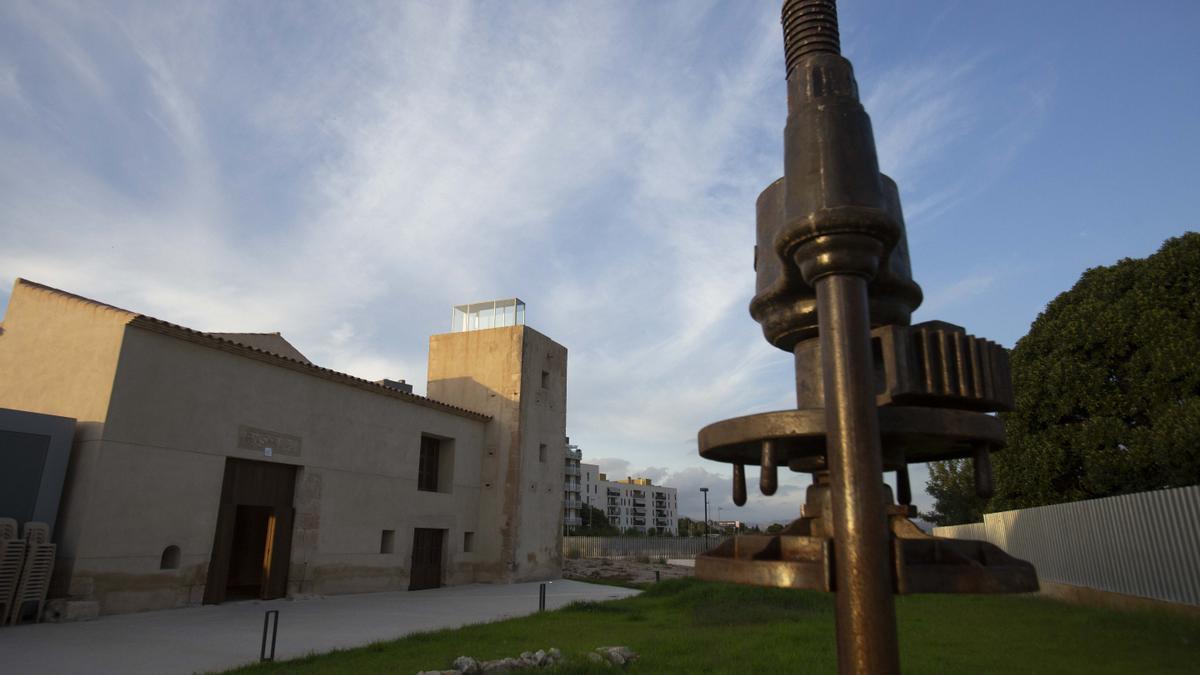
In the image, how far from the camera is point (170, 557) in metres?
14.4

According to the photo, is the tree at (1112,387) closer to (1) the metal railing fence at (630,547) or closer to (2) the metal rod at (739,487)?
(2) the metal rod at (739,487)

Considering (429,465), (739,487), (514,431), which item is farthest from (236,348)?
(739,487)

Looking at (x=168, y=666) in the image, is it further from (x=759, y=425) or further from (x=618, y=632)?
(x=759, y=425)

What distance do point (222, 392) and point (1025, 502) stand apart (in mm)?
19886

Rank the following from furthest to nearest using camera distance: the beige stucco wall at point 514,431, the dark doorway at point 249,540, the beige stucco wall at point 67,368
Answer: the beige stucco wall at point 514,431 → the dark doorway at point 249,540 → the beige stucco wall at point 67,368

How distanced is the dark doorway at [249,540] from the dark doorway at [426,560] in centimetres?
429

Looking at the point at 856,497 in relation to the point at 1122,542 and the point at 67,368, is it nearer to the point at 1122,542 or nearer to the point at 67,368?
the point at 1122,542

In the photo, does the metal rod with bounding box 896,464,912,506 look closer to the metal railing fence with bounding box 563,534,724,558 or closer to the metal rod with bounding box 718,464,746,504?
the metal rod with bounding box 718,464,746,504

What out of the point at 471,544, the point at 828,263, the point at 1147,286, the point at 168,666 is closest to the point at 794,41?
the point at 828,263

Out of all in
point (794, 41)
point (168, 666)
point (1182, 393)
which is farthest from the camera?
point (1182, 393)

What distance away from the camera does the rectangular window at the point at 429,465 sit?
74.6 feet

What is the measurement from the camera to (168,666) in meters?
9.12

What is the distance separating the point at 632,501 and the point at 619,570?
85012 mm

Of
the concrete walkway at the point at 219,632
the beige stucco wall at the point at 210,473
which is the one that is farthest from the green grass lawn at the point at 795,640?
the beige stucco wall at the point at 210,473
